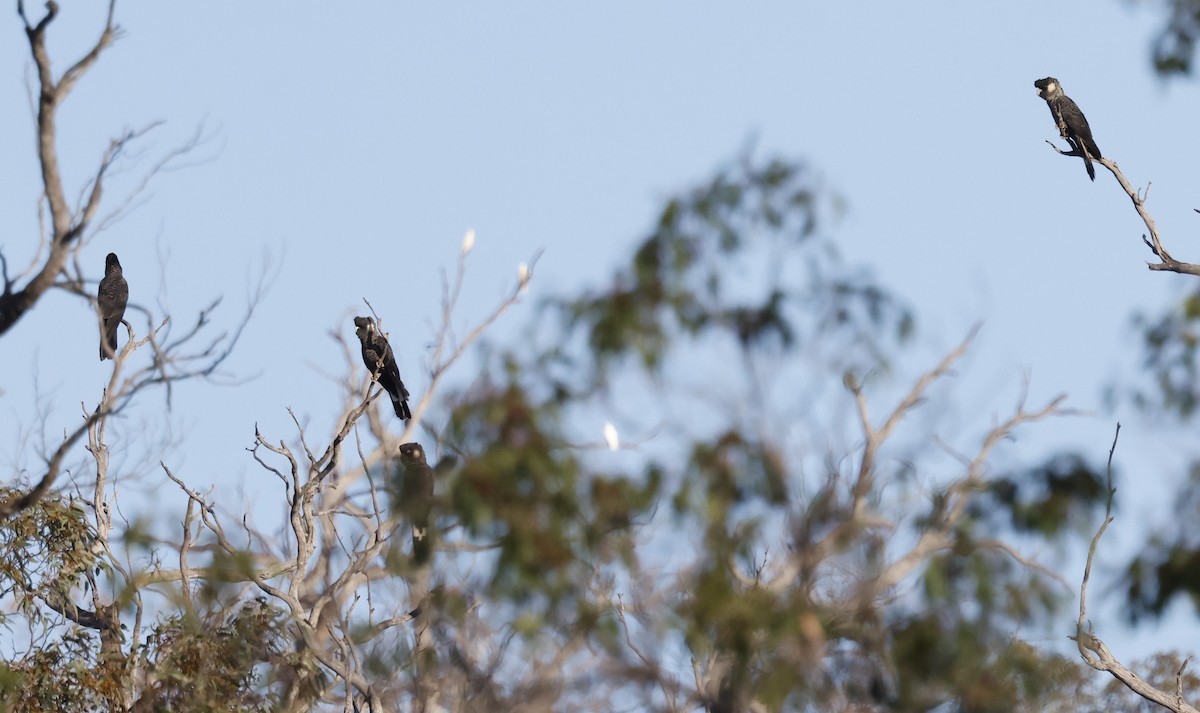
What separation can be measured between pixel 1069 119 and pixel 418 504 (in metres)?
4.62

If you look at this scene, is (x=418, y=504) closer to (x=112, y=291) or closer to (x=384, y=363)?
(x=384, y=363)

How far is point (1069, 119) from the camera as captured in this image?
9.25 meters

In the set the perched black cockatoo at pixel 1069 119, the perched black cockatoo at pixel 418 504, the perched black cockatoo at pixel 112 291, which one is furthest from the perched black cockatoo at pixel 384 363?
the perched black cockatoo at pixel 1069 119

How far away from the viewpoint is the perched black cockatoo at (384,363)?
30.6ft

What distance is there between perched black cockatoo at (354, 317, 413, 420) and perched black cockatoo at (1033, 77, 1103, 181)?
13.7ft

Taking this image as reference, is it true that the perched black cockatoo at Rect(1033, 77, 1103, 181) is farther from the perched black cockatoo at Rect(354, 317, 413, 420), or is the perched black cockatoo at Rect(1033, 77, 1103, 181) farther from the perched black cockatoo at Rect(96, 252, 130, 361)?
the perched black cockatoo at Rect(96, 252, 130, 361)

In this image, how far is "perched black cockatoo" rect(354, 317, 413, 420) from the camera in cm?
931

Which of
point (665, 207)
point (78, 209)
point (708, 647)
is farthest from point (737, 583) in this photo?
point (78, 209)

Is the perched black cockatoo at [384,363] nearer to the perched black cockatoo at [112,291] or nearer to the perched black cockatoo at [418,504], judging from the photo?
the perched black cockatoo at [418,504]

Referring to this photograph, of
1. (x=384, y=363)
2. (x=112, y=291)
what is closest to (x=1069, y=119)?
(x=384, y=363)

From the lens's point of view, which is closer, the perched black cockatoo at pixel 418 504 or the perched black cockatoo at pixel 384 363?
the perched black cockatoo at pixel 418 504

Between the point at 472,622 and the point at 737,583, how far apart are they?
1419 mm

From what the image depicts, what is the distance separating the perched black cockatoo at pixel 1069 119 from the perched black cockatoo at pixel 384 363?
4175 mm

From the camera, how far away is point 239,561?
21.7 ft
